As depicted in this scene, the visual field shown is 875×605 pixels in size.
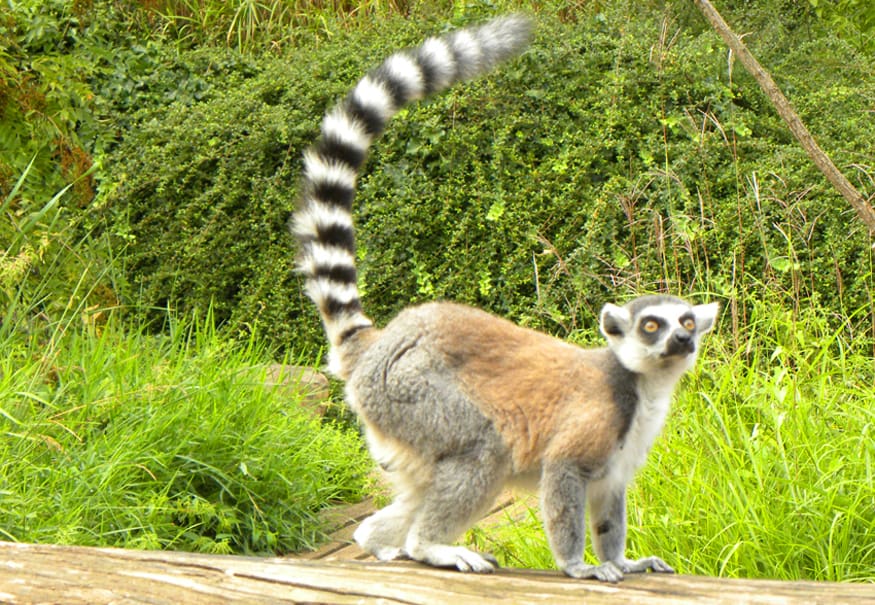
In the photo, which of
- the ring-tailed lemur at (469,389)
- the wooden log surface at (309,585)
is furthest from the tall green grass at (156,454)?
the ring-tailed lemur at (469,389)

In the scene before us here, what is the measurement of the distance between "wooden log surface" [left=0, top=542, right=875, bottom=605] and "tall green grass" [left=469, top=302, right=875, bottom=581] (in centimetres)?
85

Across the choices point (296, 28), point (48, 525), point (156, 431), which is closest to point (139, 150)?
point (296, 28)

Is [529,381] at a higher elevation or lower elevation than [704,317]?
lower

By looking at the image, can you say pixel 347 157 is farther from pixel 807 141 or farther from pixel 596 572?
pixel 807 141

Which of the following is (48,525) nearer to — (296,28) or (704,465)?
(704,465)

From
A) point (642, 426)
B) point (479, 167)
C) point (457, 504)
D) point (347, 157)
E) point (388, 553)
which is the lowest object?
point (388, 553)

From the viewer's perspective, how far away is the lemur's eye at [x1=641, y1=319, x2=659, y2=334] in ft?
11.8

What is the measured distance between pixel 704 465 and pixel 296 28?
6.92m

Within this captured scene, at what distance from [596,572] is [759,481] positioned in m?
1.21

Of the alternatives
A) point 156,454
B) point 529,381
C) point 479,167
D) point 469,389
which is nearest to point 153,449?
point 156,454

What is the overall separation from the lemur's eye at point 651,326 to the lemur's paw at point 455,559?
98 centimetres

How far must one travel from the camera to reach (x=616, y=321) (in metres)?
3.75

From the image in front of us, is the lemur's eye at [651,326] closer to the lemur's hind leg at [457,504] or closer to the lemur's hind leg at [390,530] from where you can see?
the lemur's hind leg at [457,504]

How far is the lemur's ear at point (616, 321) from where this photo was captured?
147 inches
